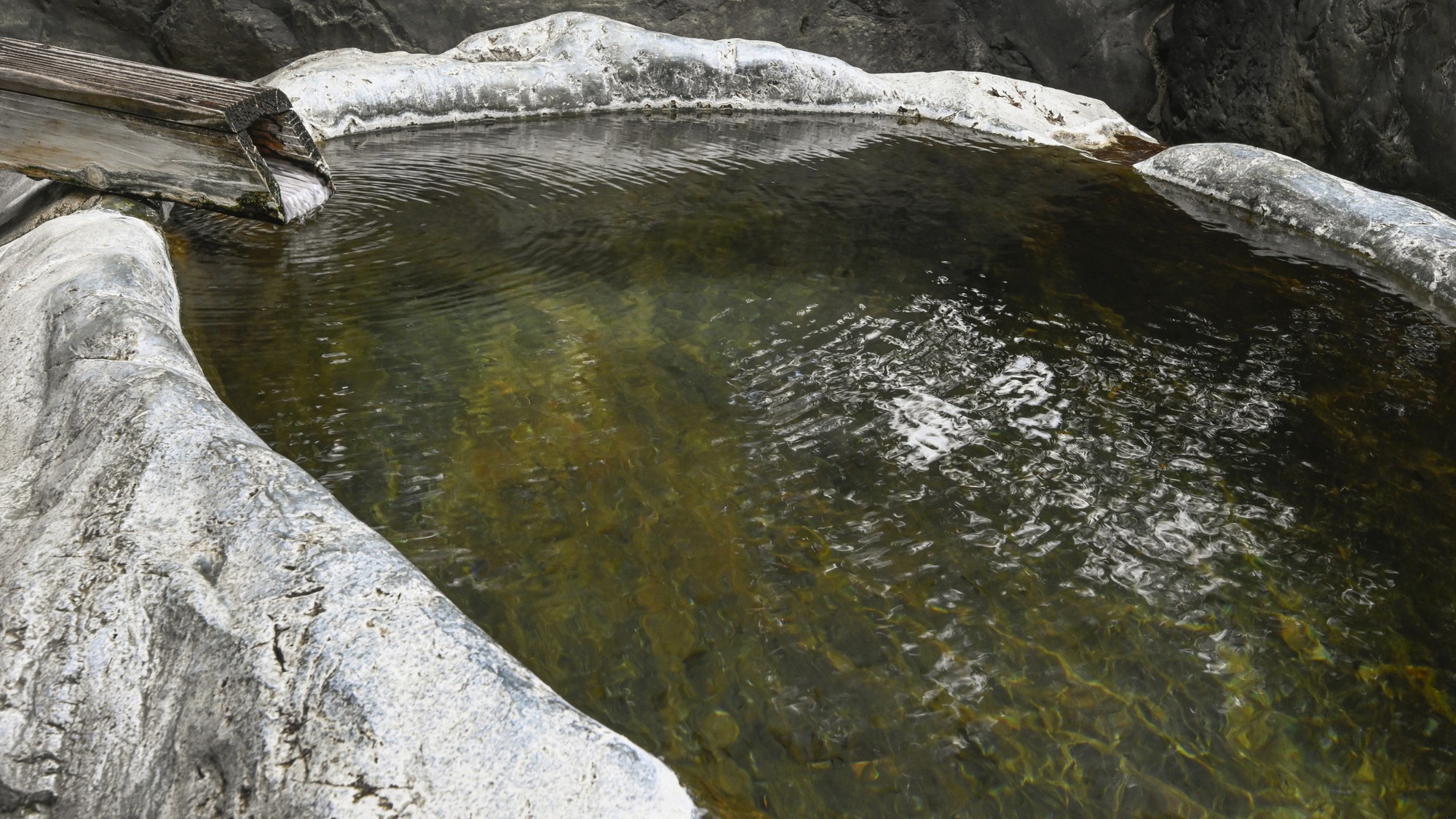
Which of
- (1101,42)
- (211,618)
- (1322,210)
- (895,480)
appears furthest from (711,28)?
(211,618)

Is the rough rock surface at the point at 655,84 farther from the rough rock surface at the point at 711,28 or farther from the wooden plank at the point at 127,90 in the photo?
the wooden plank at the point at 127,90

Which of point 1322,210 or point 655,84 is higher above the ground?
point 655,84

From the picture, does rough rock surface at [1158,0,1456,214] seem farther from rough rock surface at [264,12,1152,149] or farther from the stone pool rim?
the stone pool rim

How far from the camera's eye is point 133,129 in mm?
4176

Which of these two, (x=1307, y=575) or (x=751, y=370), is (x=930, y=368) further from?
(x=1307, y=575)

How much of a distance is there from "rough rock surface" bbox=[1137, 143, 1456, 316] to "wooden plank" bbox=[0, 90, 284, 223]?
5.68 metres

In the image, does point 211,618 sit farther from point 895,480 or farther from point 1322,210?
point 1322,210

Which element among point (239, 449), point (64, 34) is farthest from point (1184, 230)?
point (64, 34)

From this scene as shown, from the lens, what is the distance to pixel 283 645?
1860 millimetres

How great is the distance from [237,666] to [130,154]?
3344mm

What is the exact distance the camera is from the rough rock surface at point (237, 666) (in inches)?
67.6

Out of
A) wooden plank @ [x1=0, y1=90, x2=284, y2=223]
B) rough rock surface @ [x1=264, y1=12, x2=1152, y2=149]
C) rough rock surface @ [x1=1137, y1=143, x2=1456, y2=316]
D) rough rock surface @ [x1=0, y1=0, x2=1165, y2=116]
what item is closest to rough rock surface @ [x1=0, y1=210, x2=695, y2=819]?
wooden plank @ [x1=0, y1=90, x2=284, y2=223]

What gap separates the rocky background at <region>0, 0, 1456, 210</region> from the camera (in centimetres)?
719

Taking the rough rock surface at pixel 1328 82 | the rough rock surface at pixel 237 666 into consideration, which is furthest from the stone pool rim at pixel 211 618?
the rough rock surface at pixel 1328 82
